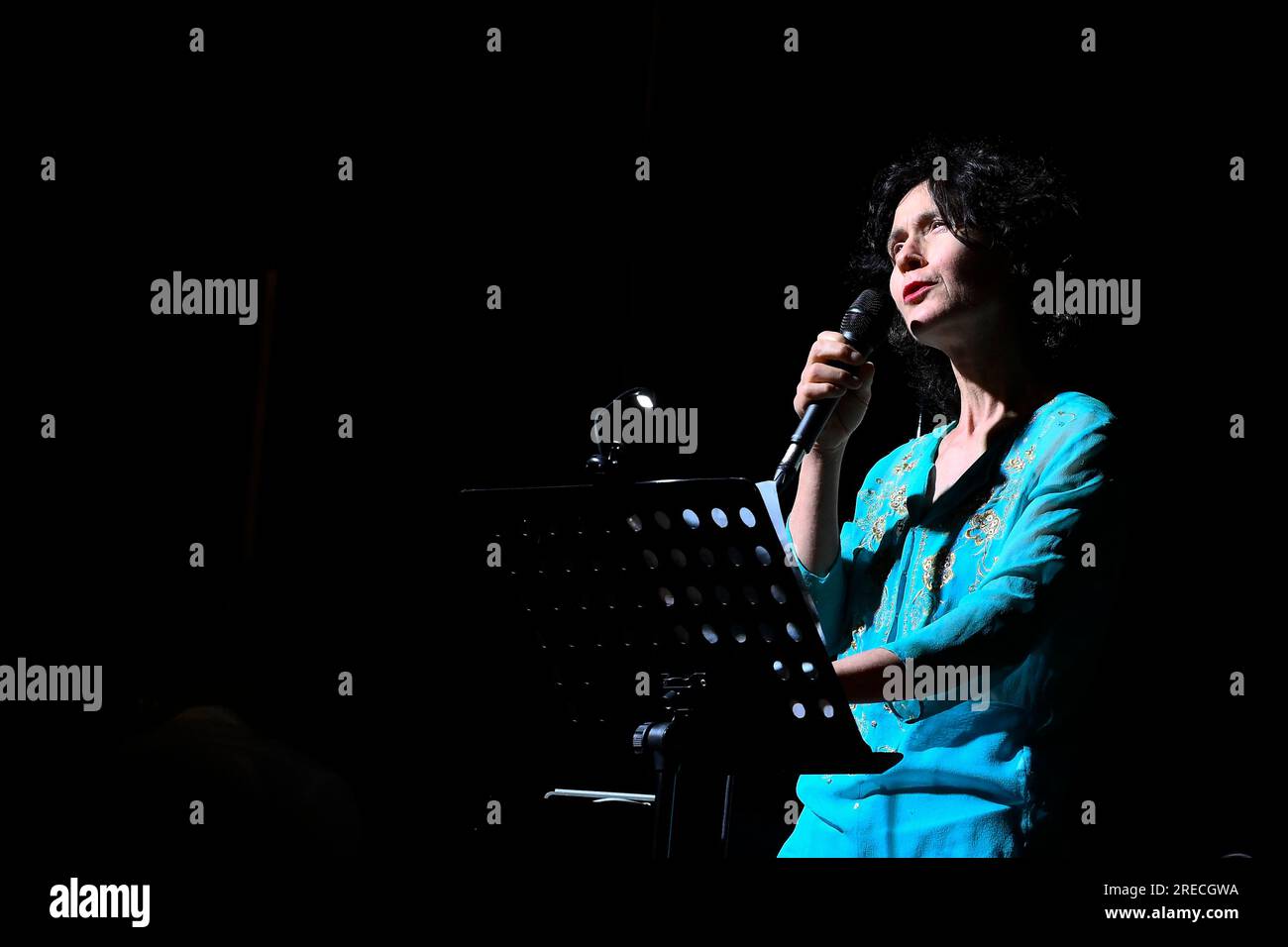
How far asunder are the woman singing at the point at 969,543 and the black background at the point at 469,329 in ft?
0.76

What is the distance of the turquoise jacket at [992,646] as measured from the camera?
1421 mm

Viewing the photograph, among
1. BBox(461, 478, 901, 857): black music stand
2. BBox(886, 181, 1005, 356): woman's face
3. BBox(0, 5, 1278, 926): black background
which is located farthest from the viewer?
BBox(0, 5, 1278, 926): black background

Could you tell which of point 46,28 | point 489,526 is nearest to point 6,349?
point 46,28

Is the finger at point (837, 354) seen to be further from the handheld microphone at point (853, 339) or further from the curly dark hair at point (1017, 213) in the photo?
the curly dark hair at point (1017, 213)

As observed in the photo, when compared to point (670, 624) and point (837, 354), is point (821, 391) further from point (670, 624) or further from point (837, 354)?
point (670, 624)

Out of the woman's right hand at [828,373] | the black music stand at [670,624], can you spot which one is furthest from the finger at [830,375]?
the black music stand at [670,624]

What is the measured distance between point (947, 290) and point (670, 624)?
0.71 m

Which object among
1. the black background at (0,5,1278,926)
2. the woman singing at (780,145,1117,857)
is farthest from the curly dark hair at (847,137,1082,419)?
the black background at (0,5,1278,926)

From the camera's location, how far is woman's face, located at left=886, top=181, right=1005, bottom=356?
172 cm

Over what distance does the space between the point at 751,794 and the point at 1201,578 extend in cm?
85

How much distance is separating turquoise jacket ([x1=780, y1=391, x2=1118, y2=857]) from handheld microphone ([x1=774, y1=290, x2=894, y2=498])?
22 centimetres

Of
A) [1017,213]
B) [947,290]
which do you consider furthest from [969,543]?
[1017,213]

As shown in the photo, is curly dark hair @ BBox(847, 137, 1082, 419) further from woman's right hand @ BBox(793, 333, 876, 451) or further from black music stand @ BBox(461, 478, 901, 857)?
black music stand @ BBox(461, 478, 901, 857)

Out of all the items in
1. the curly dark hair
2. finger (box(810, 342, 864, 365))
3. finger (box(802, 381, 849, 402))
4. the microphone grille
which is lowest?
finger (box(802, 381, 849, 402))
